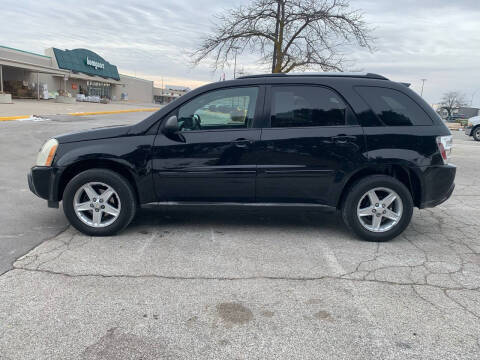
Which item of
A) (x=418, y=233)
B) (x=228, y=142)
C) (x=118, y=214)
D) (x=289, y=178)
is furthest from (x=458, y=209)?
(x=118, y=214)

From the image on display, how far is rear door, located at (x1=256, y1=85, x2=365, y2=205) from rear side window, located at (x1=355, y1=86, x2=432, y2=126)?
29cm

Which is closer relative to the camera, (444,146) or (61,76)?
(444,146)

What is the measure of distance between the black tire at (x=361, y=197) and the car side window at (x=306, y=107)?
75 cm

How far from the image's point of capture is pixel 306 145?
4.23 metres

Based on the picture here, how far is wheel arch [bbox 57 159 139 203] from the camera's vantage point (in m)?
4.35

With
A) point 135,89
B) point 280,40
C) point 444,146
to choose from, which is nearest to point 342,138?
point 444,146

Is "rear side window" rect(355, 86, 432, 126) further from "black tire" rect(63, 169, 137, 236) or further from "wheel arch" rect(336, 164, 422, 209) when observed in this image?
"black tire" rect(63, 169, 137, 236)

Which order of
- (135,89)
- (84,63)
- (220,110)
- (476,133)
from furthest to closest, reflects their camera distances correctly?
(135,89) < (84,63) < (476,133) < (220,110)

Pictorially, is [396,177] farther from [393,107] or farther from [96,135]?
[96,135]

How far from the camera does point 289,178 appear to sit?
14.1 ft

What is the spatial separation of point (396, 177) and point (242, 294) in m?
2.49

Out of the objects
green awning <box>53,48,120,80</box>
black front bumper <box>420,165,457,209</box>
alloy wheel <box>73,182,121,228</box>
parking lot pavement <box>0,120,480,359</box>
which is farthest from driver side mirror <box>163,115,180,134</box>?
green awning <box>53,48,120,80</box>

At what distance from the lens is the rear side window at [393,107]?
14.1 feet

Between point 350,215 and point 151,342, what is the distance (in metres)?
2.67
